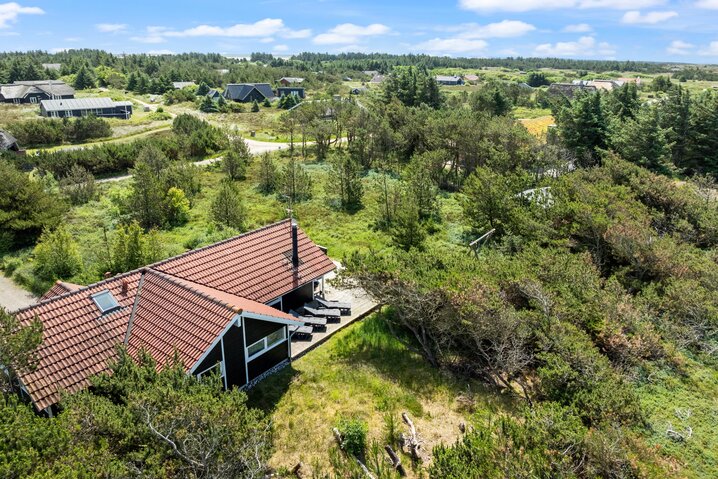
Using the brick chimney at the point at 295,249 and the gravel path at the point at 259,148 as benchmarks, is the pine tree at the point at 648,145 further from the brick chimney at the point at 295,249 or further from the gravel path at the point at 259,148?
the gravel path at the point at 259,148

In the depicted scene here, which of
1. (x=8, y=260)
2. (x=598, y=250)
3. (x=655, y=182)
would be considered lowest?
(x=8, y=260)

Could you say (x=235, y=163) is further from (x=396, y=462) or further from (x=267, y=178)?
A: (x=396, y=462)

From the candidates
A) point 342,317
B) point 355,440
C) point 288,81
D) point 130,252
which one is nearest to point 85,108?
point 288,81

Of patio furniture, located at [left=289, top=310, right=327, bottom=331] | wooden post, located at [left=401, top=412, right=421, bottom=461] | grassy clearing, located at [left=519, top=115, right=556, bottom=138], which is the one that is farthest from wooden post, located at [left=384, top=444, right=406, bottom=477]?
Answer: grassy clearing, located at [left=519, top=115, right=556, bottom=138]

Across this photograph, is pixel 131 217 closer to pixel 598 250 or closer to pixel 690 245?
pixel 598 250

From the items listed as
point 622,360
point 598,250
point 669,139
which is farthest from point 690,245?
point 669,139

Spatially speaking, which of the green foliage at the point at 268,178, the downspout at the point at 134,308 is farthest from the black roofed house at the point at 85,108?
the downspout at the point at 134,308
